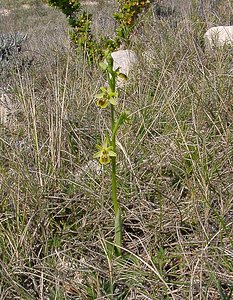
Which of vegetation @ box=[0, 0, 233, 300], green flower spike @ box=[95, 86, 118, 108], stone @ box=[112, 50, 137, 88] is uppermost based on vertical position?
green flower spike @ box=[95, 86, 118, 108]

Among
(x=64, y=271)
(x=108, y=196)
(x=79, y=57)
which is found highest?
(x=79, y=57)

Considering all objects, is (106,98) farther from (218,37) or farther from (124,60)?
(218,37)

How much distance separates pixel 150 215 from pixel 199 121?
542 millimetres

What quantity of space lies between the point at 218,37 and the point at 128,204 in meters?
2.02

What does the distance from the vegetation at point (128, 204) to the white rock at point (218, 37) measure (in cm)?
71

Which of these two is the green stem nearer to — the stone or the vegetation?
the vegetation

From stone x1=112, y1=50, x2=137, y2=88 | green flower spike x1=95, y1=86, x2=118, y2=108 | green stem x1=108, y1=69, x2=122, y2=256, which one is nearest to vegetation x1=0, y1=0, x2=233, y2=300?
green stem x1=108, y1=69, x2=122, y2=256

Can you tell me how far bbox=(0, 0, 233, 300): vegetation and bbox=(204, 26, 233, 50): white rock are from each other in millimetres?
708

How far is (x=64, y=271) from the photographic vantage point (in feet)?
4.44

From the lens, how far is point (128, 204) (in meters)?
1.60

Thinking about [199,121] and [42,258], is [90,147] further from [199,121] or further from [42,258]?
[42,258]

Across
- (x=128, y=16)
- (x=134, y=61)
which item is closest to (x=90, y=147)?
(x=134, y=61)

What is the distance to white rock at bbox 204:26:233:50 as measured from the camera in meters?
3.02

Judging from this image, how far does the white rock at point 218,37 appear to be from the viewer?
3020 millimetres
